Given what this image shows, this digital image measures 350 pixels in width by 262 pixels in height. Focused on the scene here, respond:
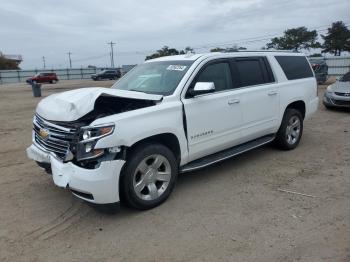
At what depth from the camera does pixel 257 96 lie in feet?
18.5

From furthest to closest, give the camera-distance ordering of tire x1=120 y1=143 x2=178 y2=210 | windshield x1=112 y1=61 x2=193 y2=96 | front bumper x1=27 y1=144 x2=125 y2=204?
windshield x1=112 y1=61 x2=193 y2=96, tire x1=120 y1=143 x2=178 y2=210, front bumper x1=27 y1=144 x2=125 y2=204

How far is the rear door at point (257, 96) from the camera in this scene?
5465 mm

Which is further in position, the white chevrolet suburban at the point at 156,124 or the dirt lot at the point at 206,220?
the white chevrolet suburban at the point at 156,124

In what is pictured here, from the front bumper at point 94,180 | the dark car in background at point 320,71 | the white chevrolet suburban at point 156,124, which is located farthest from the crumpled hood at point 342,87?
the dark car in background at point 320,71

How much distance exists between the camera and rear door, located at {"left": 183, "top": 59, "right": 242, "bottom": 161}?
466 cm

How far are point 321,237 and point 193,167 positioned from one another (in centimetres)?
177

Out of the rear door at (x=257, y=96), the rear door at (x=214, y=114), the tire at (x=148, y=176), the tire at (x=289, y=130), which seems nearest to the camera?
the tire at (x=148, y=176)

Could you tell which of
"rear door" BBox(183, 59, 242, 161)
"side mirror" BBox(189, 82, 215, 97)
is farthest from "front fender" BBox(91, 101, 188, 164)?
"side mirror" BBox(189, 82, 215, 97)

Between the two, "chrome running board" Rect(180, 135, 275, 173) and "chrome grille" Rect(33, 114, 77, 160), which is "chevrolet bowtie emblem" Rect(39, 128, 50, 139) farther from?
"chrome running board" Rect(180, 135, 275, 173)

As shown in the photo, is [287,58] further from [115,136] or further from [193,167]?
[115,136]

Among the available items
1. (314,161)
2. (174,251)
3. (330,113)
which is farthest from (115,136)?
(330,113)

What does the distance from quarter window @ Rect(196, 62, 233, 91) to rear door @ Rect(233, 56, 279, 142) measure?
19cm

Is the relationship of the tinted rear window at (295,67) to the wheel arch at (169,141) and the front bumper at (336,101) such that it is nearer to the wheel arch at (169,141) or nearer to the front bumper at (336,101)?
the wheel arch at (169,141)

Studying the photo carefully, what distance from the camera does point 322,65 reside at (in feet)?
71.4
